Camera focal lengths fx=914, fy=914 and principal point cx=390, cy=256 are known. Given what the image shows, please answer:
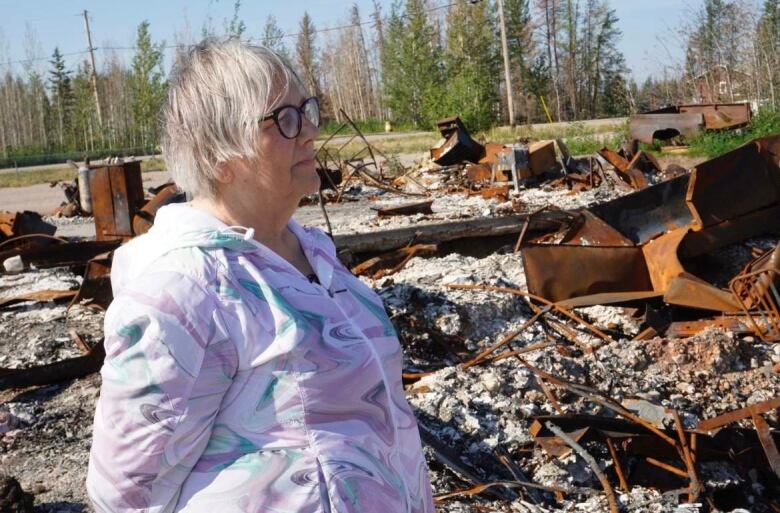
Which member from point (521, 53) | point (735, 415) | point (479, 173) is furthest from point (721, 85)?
point (521, 53)

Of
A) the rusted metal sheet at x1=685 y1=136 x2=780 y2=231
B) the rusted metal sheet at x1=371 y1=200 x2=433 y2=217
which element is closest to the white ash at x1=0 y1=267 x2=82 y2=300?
the rusted metal sheet at x1=371 y1=200 x2=433 y2=217

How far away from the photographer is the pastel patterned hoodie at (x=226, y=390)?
151cm

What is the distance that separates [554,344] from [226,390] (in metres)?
3.82

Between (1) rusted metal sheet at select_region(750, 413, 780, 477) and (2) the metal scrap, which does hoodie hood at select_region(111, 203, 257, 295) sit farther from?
(2) the metal scrap

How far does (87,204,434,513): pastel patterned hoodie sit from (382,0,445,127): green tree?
39.7 meters

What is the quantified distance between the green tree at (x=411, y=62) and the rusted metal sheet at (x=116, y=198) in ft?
111

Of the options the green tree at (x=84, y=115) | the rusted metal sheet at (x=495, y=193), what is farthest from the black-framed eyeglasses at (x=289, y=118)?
the green tree at (x=84, y=115)

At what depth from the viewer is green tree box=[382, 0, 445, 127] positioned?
4266 centimetres

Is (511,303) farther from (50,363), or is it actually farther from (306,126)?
(306,126)

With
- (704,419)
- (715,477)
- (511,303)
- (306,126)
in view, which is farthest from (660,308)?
(306,126)

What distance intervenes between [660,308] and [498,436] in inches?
84.6

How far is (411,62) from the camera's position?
42969mm

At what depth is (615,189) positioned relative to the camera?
11.1 metres

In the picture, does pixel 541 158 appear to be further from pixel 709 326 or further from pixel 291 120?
pixel 291 120
